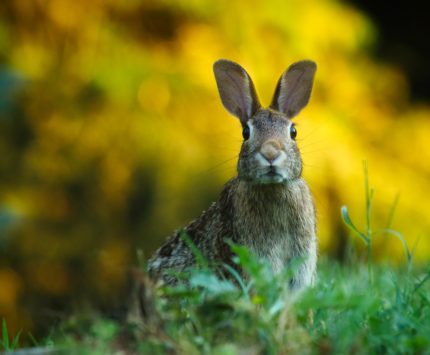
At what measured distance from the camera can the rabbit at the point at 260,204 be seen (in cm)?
362

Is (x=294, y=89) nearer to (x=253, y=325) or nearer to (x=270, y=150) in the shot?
(x=270, y=150)

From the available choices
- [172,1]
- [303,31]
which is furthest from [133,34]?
[303,31]

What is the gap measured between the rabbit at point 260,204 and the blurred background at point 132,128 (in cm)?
354

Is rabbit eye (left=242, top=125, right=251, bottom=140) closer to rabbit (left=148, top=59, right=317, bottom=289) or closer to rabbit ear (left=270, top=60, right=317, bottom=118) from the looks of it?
rabbit (left=148, top=59, right=317, bottom=289)

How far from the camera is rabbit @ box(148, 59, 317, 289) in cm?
362

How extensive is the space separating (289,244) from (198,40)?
15.6 ft

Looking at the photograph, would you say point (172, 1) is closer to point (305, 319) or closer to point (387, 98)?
point (387, 98)

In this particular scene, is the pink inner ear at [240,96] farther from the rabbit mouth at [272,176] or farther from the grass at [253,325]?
the grass at [253,325]

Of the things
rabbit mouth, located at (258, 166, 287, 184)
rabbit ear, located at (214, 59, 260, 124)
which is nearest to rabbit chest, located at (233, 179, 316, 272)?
rabbit mouth, located at (258, 166, 287, 184)

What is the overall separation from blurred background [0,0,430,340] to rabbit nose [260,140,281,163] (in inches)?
154

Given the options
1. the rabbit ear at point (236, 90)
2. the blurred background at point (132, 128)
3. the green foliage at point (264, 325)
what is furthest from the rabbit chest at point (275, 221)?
the blurred background at point (132, 128)

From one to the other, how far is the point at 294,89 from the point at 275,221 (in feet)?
2.41

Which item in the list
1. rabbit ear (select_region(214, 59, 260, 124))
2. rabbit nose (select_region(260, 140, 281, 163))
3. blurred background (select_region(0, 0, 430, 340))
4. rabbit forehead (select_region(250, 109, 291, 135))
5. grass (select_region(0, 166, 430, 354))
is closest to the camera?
grass (select_region(0, 166, 430, 354))

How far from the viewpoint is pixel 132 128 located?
785cm
